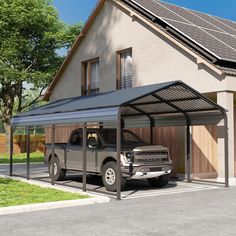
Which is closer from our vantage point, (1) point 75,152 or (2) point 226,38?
(1) point 75,152

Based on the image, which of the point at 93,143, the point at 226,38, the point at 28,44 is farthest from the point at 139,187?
the point at 28,44

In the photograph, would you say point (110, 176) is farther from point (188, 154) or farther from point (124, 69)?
point (124, 69)

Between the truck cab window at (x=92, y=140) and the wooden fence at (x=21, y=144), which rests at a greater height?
the truck cab window at (x=92, y=140)

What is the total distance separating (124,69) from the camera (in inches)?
817

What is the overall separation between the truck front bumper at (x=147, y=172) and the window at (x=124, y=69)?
6895 millimetres

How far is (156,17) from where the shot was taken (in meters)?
18.7

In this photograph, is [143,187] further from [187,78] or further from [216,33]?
[216,33]

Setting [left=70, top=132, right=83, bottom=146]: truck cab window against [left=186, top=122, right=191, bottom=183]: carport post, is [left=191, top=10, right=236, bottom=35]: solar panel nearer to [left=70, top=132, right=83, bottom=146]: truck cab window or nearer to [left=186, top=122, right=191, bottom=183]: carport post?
[left=186, top=122, right=191, bottom=183]: carport post

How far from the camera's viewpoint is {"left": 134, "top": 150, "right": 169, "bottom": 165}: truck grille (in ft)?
43.6

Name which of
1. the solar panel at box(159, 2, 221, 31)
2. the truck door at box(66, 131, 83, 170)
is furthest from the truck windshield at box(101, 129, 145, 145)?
the solar panel at box(159, 2, 221, 31)

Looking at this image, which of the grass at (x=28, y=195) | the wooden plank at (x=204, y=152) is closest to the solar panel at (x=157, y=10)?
the wooden plank at (x=204, y=152)

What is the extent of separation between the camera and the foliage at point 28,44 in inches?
1414

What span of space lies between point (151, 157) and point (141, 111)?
12.9ft

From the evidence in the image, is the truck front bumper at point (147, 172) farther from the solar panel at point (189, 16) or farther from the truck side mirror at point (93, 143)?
the solar panel at point (189, 16)
